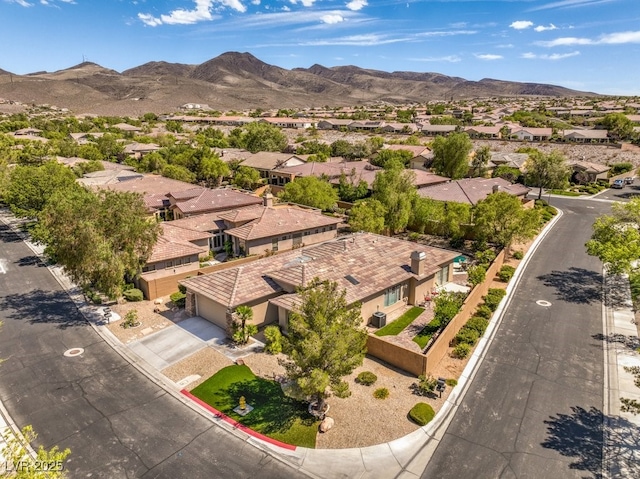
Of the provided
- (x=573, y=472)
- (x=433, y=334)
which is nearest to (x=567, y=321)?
(x=433, y=334)

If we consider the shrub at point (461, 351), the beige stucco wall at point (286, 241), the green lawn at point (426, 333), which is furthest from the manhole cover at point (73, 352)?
the shrub at point (461, 351)

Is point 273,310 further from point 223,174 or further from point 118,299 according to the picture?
point 223,174

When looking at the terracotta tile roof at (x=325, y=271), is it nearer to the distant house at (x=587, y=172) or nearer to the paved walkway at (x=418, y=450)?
the paved walkway at (x=418, y=450)

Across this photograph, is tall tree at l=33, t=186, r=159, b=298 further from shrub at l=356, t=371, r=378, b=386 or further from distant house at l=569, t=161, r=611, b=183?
distant house at l=569, t=161, r=611, b=183

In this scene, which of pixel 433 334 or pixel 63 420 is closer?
pixel 63 420

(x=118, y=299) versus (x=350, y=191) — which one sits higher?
(x=350, y=191)

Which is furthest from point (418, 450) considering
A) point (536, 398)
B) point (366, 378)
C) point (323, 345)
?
point (536, 398)
